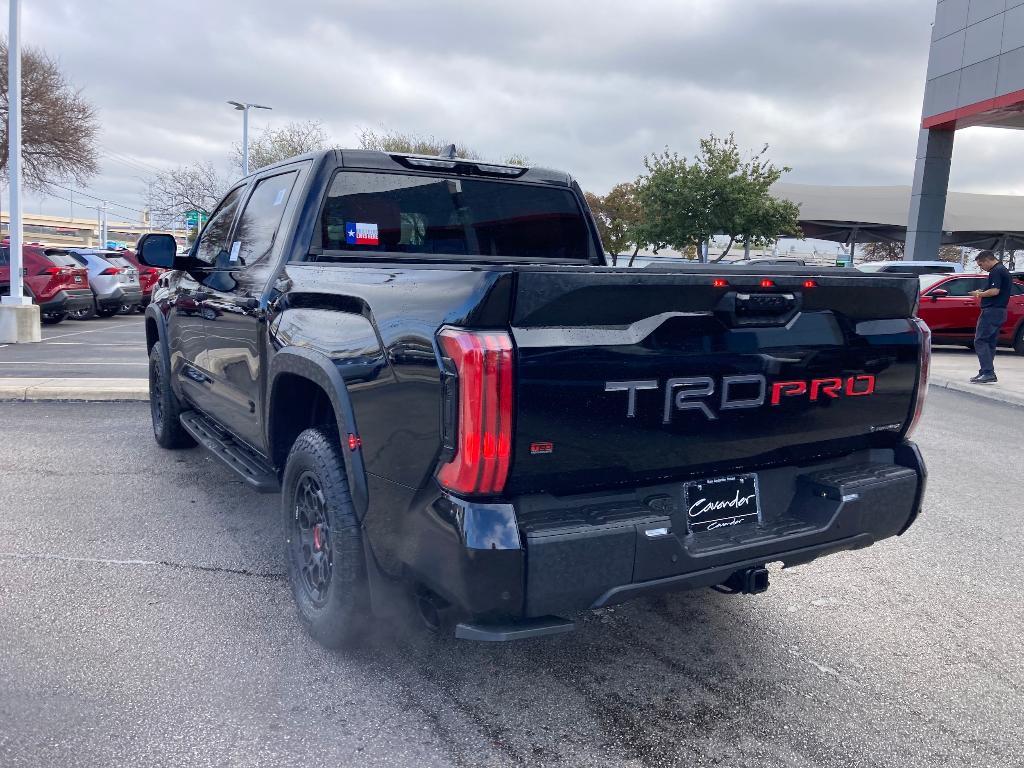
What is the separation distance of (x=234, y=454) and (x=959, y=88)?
20.5 metres

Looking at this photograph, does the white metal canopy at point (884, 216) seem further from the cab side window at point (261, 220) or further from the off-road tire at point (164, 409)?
the cab side window at point (261, 220)

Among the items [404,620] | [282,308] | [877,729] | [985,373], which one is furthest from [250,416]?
[985,373]

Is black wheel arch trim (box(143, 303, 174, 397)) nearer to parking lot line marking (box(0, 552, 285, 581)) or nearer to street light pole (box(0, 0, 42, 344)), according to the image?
parking lot line marking (box(0, 552, 285, 581))

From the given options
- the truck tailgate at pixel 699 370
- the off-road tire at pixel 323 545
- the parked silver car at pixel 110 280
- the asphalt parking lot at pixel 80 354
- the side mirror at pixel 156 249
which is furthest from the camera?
the parked silver car at pixel 110 280

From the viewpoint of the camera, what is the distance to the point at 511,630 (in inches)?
98.9

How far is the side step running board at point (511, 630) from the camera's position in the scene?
2502mm

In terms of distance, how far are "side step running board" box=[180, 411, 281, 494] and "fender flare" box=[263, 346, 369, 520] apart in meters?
0.76

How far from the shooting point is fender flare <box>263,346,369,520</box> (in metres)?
2.92

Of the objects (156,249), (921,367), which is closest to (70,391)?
(156,249)

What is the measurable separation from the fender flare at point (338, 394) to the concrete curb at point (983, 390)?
9.70 meters

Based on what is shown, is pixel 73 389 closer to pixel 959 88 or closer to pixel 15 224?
pixel 15 224

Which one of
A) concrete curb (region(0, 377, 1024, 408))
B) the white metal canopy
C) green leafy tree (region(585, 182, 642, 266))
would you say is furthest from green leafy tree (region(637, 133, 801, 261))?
concrete curb (region(0, 377, 1024, 408))

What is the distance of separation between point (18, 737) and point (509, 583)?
1693mm

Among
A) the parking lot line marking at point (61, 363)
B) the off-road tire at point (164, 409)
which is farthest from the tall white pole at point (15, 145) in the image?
the off-road tire at point (164, 409)
